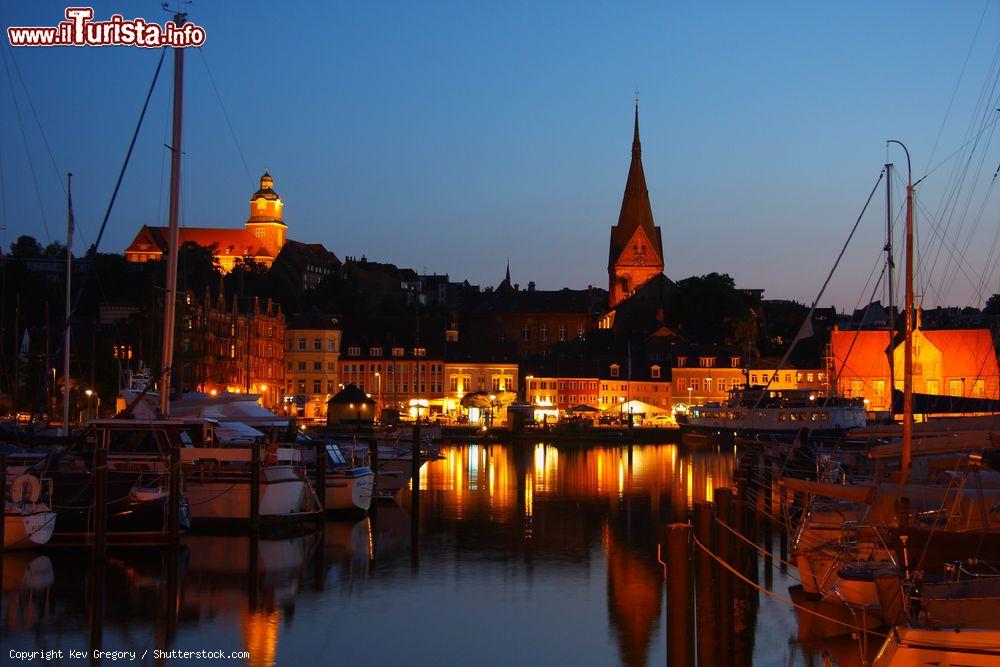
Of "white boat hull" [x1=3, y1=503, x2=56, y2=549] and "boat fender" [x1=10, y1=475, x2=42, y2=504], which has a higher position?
"boat fender" [x1=10, y1=475, x2=42, y2=504]

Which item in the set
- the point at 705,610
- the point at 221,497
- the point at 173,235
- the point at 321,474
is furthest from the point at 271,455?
the point at 705,610

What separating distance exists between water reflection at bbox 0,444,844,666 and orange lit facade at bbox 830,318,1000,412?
58.9m

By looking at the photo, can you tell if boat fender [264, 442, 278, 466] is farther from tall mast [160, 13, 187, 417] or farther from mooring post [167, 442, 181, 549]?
mooring post [167, 442, 181, 549]

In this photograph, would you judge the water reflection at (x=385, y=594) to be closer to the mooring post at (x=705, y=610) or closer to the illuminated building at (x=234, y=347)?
the mooring post at (x=705, y=610)

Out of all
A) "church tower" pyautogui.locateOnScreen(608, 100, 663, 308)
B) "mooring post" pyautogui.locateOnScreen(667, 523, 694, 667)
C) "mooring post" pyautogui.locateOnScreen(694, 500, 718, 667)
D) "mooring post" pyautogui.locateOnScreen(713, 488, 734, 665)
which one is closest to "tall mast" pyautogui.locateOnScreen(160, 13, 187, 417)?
"mooring post" pyautogui.locateOnScreen(713, 488, 734, 665)

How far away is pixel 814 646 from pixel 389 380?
94158 millimetres

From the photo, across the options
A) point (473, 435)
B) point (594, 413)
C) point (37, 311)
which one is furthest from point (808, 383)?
point (37, 311)

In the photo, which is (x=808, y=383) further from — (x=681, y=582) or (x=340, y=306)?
(x=681, y=582)

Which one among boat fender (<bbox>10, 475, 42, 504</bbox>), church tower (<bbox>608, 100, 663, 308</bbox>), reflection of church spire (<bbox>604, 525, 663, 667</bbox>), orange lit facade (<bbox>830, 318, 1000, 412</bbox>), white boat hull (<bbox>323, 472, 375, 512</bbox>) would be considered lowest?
reflection of church spire (<bbox>604, 525, 663, 667</bbox>)

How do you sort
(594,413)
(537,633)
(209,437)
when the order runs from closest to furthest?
(537,633), (209,437), (594,413)

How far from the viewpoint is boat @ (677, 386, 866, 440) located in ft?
275

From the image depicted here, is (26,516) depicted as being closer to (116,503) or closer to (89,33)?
(116,503)

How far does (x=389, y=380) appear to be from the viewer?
378 ft

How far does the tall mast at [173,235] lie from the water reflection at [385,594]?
176 inches
